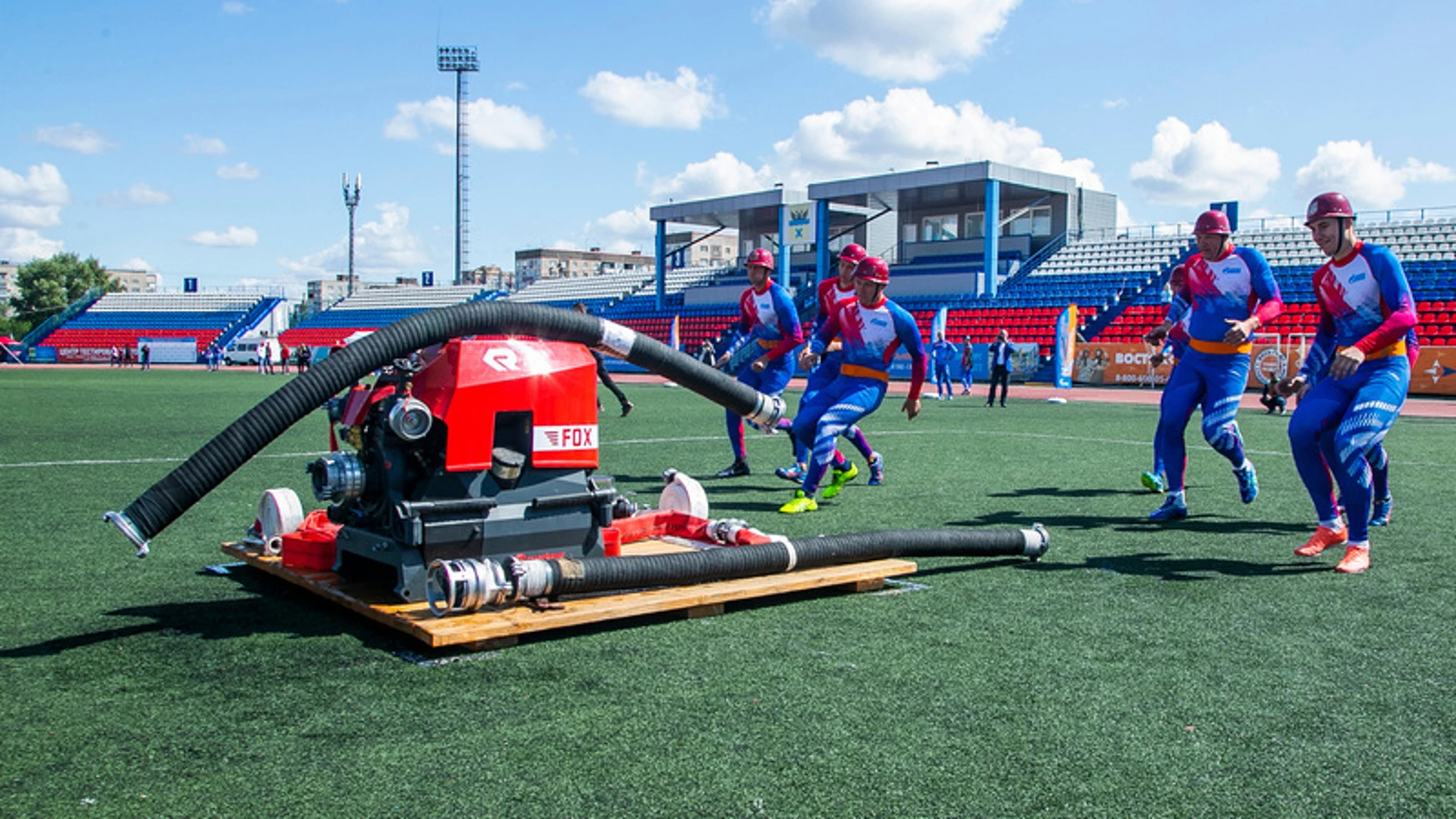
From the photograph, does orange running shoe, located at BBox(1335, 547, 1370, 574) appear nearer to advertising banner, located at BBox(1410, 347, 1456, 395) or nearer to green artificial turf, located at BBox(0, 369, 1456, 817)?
green artificial turf, located at BBox(0, 369, 1456, 817)

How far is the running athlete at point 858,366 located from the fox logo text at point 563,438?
10.5 ft

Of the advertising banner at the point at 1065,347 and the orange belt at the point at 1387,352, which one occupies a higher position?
the advertising banner at the point at 1065,347

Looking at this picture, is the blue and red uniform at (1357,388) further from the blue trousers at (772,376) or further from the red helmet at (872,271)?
the blue trousers at (772,376)

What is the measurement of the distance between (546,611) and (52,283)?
321 ft

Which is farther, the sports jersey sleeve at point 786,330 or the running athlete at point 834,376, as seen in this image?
the sports jersey sleeve at point 786,330

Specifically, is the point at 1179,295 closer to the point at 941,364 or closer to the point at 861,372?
the point at 861,372

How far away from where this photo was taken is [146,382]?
3291 cm

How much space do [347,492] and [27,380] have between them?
1432 inches

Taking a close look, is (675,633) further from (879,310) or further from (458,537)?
(879,310)

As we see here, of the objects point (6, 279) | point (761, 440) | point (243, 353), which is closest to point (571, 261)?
point (243, 353)

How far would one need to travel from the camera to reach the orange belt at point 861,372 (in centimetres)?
814

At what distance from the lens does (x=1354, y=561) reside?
578cm

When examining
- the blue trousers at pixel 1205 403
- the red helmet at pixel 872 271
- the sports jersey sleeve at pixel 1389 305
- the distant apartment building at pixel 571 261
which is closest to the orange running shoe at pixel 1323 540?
the sports jersey sleeve at pixel 1389 305

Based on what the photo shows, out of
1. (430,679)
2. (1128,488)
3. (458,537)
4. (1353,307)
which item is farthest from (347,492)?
(1128,488)
